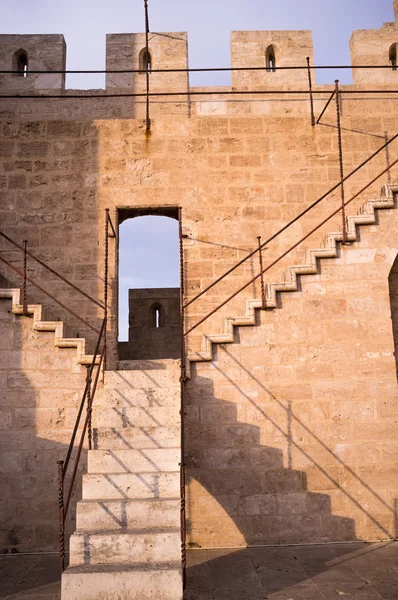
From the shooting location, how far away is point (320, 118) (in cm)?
950

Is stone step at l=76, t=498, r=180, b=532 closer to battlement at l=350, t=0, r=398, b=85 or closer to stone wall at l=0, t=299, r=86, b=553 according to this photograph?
stone wall at l=0, t=299, r=86, b=553

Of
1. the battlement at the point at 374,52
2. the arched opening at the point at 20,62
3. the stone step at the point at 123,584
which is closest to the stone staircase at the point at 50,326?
the stone step at the point at 123,584

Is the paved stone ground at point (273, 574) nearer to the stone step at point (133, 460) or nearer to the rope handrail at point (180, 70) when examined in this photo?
the stone step at point (133, 460)

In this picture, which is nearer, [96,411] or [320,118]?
[96,411]

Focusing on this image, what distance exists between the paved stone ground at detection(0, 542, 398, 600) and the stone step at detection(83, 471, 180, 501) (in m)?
0.94

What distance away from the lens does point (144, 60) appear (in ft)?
32.0

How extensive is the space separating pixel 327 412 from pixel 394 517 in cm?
158

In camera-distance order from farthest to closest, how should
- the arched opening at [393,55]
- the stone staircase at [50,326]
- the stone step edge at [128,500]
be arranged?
the arched opening at [393,55] < the stone staircase at [50,326] < the stone step edge at [128,500]

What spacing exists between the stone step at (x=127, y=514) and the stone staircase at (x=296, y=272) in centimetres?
241

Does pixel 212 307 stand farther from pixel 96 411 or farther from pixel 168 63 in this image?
pixel 168 63

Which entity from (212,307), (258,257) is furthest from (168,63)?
(212,307)

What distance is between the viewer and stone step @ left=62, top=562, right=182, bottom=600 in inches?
190

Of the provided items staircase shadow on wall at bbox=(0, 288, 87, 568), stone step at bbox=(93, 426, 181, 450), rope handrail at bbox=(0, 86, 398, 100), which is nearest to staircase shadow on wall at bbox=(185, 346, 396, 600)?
Result: stone step at bbox=(93, 426, 181, 450)

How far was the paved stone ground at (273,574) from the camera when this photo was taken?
17.4 feet
